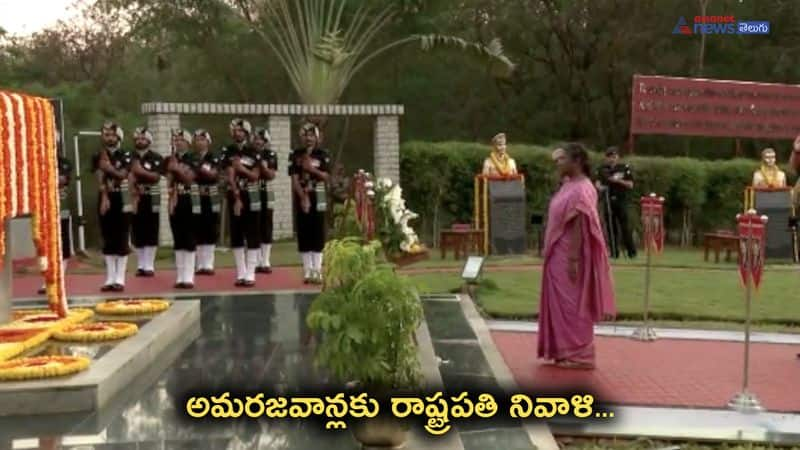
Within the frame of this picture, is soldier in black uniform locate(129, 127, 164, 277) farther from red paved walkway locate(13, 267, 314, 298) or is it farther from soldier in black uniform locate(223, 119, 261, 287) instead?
soldier in black uniform locate(223, 119, 261, 287)

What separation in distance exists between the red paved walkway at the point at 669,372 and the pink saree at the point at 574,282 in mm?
211

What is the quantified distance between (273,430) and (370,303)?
3.21ft

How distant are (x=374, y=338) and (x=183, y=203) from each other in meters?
6.66

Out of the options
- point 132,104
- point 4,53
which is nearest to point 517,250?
point 132,104

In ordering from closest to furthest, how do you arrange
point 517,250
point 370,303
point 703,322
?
point 370,303 < point 703,322 < point 517,250

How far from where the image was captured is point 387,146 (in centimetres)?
1603

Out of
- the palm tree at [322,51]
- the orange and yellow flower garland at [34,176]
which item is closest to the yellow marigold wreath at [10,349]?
the orange and yellow flower garland at [34,176]

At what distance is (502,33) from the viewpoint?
78.0 ft

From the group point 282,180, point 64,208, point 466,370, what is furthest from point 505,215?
point 466,370

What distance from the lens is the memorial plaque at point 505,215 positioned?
13.8 meters

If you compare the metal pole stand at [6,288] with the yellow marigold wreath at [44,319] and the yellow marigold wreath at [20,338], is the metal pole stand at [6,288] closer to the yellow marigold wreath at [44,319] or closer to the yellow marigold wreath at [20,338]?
the yellow marigold wreath at [44,319]

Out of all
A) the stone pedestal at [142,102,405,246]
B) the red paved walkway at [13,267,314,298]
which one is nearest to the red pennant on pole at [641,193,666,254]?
the red paved walkway at [13,267,314,298]

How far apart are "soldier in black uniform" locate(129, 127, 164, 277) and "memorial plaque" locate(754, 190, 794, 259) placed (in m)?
9.29

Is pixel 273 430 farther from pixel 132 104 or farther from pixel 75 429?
pixel 132 104
